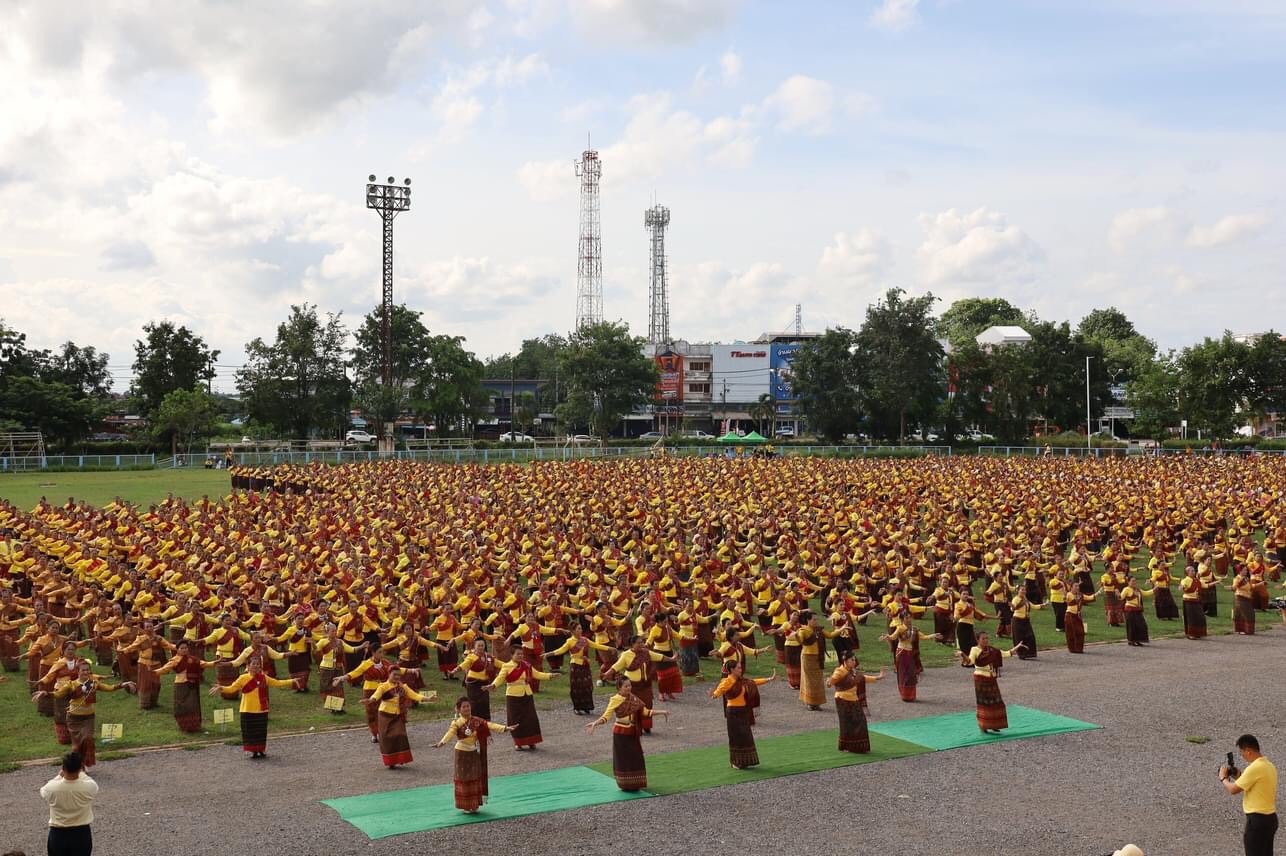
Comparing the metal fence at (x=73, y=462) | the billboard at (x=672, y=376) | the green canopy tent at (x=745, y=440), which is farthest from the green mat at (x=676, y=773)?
the billboard at (x=672, y=376)

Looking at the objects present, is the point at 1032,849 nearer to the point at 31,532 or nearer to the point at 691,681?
the point at 691,681

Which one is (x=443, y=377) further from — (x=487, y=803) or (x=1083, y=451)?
(x=487, y=803)

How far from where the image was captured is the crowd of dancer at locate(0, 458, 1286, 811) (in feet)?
45.1

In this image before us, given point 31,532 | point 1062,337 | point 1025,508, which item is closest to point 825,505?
point 1025,508

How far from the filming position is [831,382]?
78.1m

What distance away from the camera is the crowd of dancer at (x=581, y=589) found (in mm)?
13750

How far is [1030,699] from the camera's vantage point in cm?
1595

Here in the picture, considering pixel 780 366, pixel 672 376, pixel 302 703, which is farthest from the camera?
pixel 672 376

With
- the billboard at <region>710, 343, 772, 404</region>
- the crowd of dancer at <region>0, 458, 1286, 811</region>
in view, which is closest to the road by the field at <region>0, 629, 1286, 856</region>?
the crowd of dancer at <region>0, 458, 1286, 811</region>

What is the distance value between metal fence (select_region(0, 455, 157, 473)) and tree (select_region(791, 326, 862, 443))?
40121mm

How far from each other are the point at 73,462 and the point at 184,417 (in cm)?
869

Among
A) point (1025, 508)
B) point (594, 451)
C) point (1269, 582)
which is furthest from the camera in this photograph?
point (594, 451)

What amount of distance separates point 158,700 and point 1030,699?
38.4 ft

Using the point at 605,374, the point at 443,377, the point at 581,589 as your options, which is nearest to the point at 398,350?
the point at 443,377
